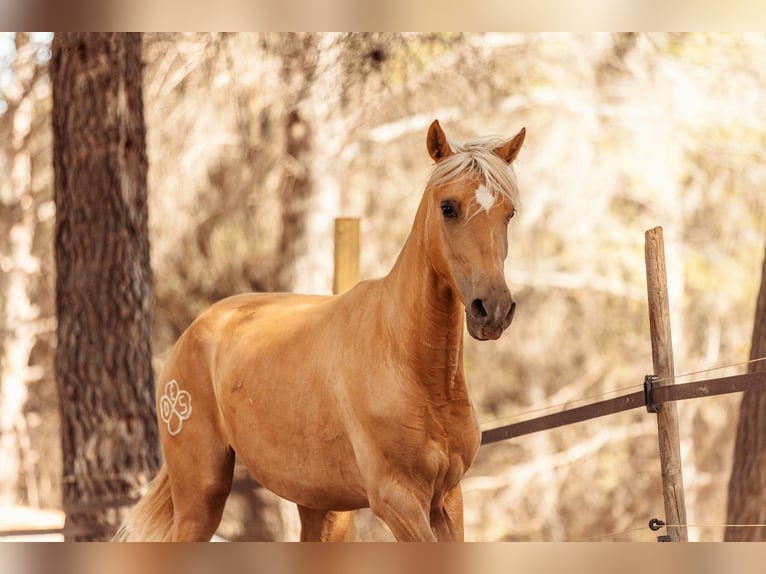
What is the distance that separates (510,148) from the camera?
3064 millimetres

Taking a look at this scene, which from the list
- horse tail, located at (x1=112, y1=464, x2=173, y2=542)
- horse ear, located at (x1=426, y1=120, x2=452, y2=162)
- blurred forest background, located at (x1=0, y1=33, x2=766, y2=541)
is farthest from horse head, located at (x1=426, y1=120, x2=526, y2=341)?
blurred forest background, located at (x1=0, y1=33, x2=766, y2=541)

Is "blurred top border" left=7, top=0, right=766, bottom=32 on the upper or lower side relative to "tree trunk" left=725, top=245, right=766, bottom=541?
upper

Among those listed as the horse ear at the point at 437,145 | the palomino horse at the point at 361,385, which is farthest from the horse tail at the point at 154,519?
the horse ear at the point at 437,145

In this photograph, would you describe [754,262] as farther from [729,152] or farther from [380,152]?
[380,152]

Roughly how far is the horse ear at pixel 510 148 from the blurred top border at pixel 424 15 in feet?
3.51

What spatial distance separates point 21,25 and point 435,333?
2.53m

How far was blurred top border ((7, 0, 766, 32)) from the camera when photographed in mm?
3996

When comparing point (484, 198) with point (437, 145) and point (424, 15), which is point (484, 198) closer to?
point (437, 145)

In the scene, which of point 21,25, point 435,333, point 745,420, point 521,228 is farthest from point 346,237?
point 521,228

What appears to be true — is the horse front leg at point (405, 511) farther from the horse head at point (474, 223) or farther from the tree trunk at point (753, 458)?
the tree trunk at point (753, 458)

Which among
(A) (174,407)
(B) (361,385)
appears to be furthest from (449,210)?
(A) (174,407)

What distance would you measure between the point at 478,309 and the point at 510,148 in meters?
0.61

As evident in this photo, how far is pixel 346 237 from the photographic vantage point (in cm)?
415

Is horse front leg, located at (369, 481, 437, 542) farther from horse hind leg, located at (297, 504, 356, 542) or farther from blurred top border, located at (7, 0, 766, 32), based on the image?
blurred top border, located at (7, 0, 766, 32)
